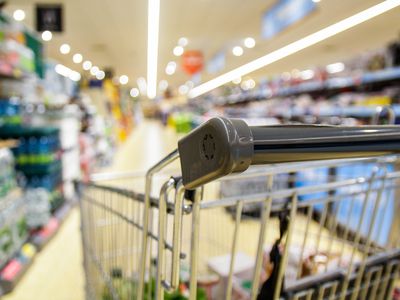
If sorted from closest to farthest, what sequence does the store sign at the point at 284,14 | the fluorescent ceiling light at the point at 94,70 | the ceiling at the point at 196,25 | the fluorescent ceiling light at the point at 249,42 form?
the store sign at the point at 284,14
the ceiling at the point at 196,25
the fluorescent ceiling light at the point at 249,42
the fluorescent ceiling light at the point at 94,70

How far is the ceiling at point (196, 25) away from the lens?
4.28 m

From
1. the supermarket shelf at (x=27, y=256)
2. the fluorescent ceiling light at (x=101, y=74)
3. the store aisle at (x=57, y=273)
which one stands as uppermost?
the fluorescent ceiling light at (x=101, y=74)

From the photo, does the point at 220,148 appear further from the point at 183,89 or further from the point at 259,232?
the point at 183,89

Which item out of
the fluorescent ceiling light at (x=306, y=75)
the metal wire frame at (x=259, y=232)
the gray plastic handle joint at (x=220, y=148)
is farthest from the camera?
the fluorescent ceiling light at (x=306, y=75)

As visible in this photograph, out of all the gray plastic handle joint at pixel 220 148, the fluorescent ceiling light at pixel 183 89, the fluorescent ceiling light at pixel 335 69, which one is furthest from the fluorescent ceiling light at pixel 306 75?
the fluorescent ceiling light at pixel 183 89

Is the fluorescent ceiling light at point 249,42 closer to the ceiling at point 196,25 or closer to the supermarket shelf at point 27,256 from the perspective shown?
the ceiling at point 196,25

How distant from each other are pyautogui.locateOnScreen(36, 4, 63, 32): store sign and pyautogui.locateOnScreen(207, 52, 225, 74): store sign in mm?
5567

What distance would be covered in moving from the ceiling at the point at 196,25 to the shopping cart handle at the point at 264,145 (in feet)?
10.1

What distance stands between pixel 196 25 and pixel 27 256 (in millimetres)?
4978

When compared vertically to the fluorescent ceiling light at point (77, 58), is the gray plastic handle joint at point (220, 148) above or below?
below

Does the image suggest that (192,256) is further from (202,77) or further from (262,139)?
(202,77)

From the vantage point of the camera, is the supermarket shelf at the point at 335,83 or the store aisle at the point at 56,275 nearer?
the store aisle at the point at 56,275

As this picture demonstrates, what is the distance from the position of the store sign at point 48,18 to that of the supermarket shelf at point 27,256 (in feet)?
8.93

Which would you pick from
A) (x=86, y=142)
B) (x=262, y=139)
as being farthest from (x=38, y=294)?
(x=86, y=142)
